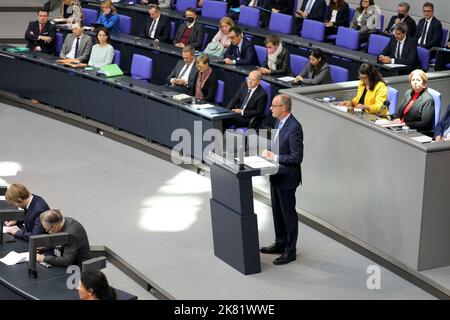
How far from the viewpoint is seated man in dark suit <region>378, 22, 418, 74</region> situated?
12680mm

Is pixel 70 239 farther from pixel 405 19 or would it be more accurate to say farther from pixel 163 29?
pixel 405 19

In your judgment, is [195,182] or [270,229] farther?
[195,182]

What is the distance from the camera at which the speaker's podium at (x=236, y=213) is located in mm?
8320

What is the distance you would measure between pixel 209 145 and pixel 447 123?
9.44 ft

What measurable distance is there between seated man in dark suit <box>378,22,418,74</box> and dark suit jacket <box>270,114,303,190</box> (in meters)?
4.45

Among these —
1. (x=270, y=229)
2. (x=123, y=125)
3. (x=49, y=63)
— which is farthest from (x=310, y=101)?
(x=49, y=63)

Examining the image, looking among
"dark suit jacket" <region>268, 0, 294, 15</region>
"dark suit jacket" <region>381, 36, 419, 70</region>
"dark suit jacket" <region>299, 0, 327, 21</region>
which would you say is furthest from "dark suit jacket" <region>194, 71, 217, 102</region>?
"dark suit jacket" <region>268, 0, 294, 15</region>

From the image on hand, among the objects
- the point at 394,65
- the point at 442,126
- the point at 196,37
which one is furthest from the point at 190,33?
the point at 442,126

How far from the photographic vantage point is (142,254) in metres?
8.90

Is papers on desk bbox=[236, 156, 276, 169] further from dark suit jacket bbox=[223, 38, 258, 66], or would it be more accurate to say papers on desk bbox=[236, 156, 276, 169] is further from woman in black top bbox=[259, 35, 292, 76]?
dark suit jacket bbox=[223, 38, 258, 66]

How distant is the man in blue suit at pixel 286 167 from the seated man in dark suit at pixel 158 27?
6554 millimetres

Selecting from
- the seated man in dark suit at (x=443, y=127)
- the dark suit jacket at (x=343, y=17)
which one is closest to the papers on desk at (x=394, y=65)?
the seated man in dark suit at (x=443, y=127)

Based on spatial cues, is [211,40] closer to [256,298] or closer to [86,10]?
[86,10]

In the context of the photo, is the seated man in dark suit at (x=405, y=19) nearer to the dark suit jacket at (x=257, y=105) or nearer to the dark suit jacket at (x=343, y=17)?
the dark suit jacket at (x=343, y=17)
